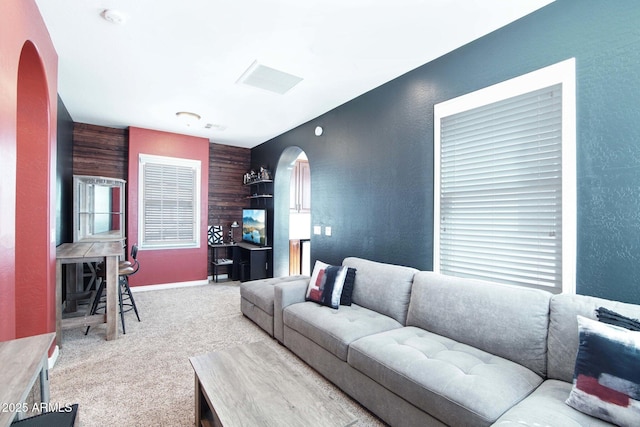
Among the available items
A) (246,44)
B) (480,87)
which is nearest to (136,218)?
(246,44)

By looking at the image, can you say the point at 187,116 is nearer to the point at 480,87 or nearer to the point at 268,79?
the point at 268,79

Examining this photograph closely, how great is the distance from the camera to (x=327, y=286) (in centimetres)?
282

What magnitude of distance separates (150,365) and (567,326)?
10.1 ft

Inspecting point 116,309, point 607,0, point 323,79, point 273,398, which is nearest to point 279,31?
point 323,79

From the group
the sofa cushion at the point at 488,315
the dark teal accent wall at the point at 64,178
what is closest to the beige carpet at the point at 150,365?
the sofa cushion at the point at 488,315

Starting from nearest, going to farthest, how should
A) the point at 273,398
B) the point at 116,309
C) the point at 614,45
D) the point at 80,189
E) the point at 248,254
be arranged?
the point at 273,398
the point at 614,45
the point at 116,309
the point at 80,189
the point at 248,254

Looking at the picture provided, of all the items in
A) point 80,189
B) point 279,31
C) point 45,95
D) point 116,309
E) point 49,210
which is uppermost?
point 279,31

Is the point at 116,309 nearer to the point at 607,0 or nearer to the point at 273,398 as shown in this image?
the point at 273,398

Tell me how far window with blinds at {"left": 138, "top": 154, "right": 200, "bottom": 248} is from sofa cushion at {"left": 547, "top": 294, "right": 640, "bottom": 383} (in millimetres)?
5258

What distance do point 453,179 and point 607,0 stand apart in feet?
4.53

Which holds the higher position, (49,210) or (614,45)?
(614,45)

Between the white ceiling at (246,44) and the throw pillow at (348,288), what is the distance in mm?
2009

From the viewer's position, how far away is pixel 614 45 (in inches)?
67.8

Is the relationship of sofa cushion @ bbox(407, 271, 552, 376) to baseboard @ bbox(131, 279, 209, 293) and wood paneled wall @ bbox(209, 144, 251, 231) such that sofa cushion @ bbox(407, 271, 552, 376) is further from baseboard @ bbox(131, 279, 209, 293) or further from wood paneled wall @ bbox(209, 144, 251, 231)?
wood paneled wall @ bbox(209, 144, 251, 231)
